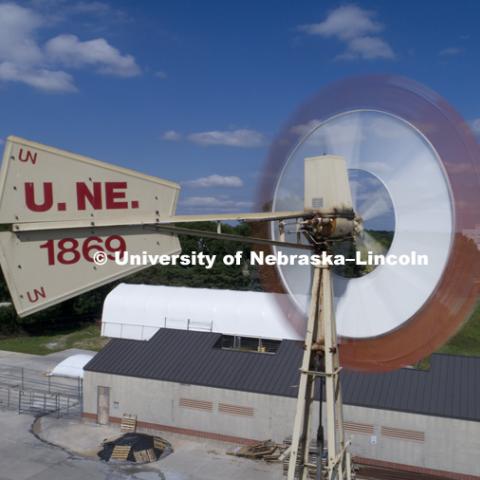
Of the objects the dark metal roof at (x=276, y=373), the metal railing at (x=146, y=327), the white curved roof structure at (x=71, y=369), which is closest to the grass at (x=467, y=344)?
the metal railing at (x=146, y=327)

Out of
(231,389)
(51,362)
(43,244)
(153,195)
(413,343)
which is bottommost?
(51,362)

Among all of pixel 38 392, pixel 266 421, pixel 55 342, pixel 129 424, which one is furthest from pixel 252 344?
pixel 55 342

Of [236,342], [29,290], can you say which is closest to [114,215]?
[29,290]

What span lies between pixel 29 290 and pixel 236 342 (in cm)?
2738

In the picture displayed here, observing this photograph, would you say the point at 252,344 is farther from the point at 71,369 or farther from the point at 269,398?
the point at 269,398

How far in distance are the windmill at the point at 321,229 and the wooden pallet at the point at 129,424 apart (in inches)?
562

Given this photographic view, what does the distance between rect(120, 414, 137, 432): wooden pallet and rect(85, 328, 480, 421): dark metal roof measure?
164 centimetres

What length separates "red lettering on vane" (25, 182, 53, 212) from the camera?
636 centimetres

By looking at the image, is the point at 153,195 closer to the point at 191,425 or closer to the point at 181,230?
the point at 181,230

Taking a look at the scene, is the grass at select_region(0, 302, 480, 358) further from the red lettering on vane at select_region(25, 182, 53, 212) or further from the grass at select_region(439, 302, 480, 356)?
the red lettering on vane at select_region(25, 182, 53, 212)

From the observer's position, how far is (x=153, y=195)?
679 centimetres

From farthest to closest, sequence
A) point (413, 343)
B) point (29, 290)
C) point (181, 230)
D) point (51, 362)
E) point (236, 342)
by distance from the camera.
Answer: point (51, 362) → point (236, 342) → point (413, 343) → point (181, 230) → point (29, 290)

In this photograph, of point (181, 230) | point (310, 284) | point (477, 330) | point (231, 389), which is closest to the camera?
point (181, 230)

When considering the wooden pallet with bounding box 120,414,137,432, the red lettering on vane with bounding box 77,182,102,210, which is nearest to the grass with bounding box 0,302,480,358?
the wooden pallet with bounding box 120,414,137,432
